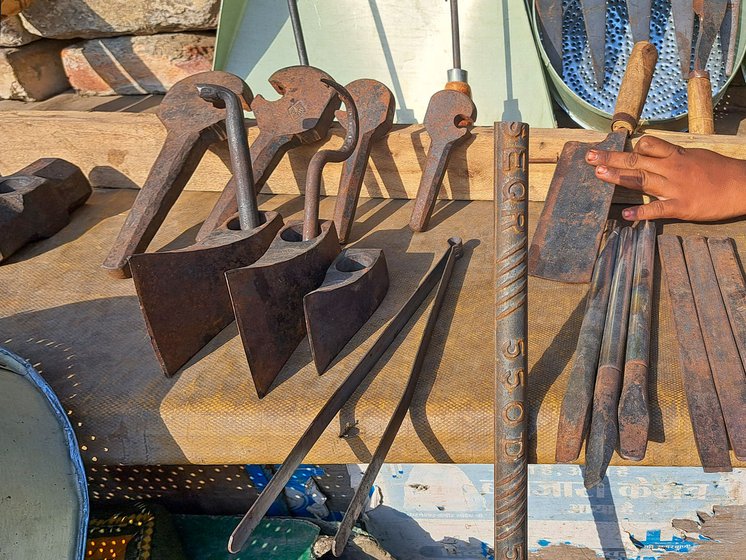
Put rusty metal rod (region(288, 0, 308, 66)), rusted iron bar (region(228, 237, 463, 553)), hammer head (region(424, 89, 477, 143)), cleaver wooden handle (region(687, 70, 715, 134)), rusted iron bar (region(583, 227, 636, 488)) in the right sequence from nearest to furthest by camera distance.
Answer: rusted iron bar (region(228, 237, 463, 553)) → rusted iron bar (region(583, 227, 636, 488)) → hammer head (region(424, 89, 477, 143)) → cleaver wooden handle (region(687, 70, 715, 134)) → rusty metal rod (region(288, 0, 308, 66))

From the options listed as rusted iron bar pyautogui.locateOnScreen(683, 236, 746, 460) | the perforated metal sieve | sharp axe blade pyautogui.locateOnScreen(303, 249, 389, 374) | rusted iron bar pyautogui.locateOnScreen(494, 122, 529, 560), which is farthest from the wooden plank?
rusted iron bar pyautogui.locateOnScreen(494, 122, 529, 560)

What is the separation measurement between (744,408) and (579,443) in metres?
0.20

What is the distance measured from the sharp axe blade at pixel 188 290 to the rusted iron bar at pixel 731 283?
29.7 inches

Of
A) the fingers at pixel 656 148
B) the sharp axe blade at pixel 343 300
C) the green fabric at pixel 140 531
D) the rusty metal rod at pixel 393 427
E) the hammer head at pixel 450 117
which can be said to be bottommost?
the green fabric at pixel 140 531

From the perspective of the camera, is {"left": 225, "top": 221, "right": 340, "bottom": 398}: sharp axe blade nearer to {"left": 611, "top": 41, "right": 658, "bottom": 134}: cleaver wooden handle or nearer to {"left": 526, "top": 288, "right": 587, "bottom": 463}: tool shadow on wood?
{"left": 526, "top": 288, "right": 587, "bottom": 463}: tool shadow on wood

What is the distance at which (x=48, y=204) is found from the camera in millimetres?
1312

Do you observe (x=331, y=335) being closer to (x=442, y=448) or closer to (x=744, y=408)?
(x=442, y=448)

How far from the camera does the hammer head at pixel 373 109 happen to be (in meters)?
1.29

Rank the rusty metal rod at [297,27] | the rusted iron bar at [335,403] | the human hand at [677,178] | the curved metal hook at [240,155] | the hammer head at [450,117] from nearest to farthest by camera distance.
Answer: the rusted iron bar at [335,403], the curved metal hook at [240,155], the human hand at [677,178], the hammer head at [450,117], the rusty metal rod at [297,27]

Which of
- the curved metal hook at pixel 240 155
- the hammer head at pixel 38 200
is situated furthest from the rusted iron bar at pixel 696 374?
the hammer head at pixel 38 200

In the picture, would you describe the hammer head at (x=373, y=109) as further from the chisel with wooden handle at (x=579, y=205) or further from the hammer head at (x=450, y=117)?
the chisel with wooden handle at (x=579, y=205)

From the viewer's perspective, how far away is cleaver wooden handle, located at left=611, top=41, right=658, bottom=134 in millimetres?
1315

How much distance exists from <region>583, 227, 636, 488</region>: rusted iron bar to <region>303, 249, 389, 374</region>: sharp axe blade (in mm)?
358

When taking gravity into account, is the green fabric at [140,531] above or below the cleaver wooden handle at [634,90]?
below
